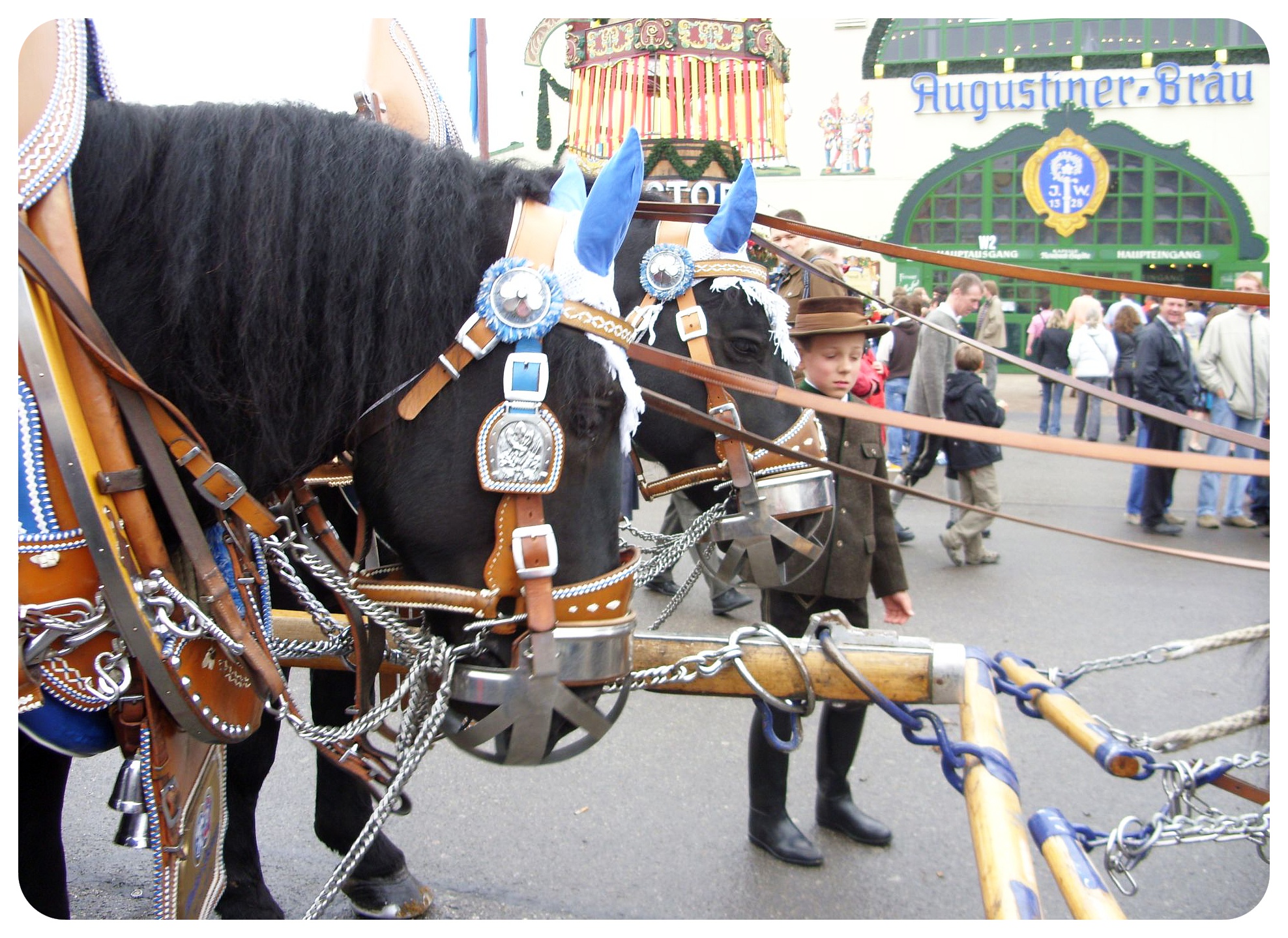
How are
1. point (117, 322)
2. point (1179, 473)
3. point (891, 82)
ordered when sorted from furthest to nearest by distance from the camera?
1. point (891, 82)
2. point (1179, 473)
3. point (117, 322)

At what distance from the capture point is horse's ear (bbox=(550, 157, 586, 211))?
5.16 feet

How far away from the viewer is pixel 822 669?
76.9 inches

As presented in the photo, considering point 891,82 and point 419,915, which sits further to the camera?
point 891,82

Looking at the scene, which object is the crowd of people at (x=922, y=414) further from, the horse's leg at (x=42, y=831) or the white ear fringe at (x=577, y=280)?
the horse's leg at (x=42, y=831)

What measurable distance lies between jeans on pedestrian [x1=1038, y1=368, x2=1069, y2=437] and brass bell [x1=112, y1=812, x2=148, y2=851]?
433 inches

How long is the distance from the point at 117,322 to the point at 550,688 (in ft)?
2.61

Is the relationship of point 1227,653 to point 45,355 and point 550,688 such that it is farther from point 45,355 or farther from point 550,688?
point 45,355

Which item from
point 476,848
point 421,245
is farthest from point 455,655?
point 476,848

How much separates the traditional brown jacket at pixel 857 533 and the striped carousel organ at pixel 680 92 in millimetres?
3057

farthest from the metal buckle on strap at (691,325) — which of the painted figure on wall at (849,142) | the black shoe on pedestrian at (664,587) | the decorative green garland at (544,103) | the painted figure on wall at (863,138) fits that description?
the painted figure on wall at (863,138)

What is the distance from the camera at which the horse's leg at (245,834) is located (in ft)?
7.99

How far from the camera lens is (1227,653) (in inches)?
177

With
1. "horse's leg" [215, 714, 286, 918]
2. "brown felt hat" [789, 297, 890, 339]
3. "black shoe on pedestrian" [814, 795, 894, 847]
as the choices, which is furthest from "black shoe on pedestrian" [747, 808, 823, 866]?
"brown felt hat" [789, 297, 890, 339]

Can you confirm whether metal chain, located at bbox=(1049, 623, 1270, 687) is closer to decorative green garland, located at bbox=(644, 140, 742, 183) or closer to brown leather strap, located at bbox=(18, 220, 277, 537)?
brown leather strap, located at bbox=(18, 220, 277, 537)
